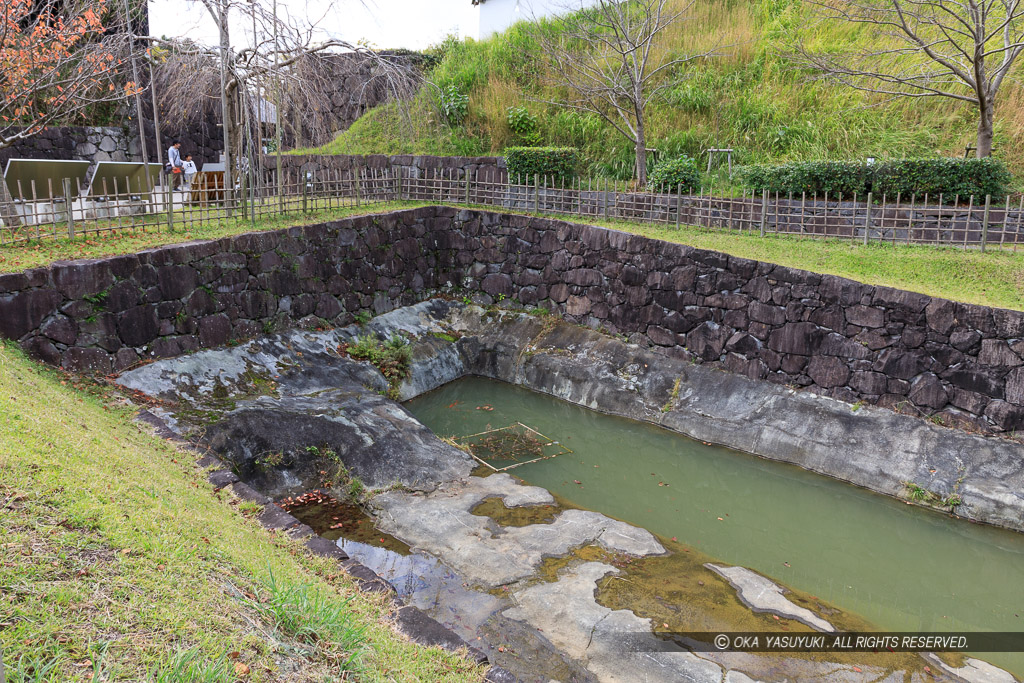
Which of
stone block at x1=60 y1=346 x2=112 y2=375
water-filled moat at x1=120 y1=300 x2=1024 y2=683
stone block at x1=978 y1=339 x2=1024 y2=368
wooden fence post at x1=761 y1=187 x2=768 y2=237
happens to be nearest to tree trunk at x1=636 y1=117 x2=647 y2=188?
wooden fence post at x1=761 y1=187 x2=768 y2=237

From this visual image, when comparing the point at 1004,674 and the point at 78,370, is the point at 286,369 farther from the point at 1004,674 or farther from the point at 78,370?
the point at 1004,674

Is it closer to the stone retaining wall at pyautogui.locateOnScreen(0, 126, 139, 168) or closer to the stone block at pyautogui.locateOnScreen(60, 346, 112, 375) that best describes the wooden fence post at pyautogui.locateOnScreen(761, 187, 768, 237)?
the stone block at pyautogui.locateOnScreen(60, 346, 112, 375)

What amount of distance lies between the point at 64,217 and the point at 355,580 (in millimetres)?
8586

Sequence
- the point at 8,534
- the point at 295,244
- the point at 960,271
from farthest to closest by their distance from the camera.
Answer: the point at 295,244 < the point at 960,271 < the point at 8,534

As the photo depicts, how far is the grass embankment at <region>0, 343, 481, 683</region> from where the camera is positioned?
10.7ft

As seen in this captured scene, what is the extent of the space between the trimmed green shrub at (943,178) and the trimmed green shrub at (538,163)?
6.53 metres

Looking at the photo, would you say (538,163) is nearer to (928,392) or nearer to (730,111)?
(730,111)

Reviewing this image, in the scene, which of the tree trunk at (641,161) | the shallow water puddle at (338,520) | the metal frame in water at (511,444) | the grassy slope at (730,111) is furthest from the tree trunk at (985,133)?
the shallow water puddle at (338,520)

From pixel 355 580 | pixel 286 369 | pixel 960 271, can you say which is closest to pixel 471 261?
pixel 286 369

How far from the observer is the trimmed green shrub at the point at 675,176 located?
14.5 meters

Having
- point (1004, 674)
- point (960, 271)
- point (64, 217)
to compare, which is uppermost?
point (64, 217)

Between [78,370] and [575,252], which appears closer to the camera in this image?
[78,370]

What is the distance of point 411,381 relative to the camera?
12.3 m

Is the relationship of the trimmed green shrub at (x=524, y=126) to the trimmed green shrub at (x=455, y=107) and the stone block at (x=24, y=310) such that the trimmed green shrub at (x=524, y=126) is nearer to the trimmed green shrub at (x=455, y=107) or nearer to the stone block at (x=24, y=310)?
the trimmed green shrub at (x=455, y=107)
